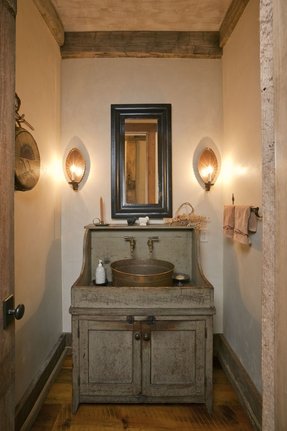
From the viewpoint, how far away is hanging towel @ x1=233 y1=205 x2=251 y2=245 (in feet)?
5.62

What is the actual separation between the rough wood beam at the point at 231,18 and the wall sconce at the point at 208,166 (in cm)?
89

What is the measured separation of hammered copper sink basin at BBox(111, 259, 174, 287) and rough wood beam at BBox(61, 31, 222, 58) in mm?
1753

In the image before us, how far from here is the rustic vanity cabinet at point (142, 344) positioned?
5.62 ft

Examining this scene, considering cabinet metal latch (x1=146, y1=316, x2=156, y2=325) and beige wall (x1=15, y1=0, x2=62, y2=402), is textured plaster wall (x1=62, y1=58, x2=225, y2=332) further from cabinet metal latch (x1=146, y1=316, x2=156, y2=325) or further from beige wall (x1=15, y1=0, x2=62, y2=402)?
cabinet metal latch (x1=146, y1=316, x2=156, y2=325)

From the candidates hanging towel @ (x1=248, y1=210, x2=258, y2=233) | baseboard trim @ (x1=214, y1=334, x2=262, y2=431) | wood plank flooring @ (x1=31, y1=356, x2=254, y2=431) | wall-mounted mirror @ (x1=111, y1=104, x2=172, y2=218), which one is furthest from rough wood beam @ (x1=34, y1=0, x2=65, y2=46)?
baseboard trim @ (x1=214, y1=334, x2=262, y2=431)

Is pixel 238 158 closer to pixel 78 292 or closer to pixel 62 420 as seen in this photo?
pixel 78 292

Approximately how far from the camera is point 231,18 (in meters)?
2.06

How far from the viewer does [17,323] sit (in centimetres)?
163

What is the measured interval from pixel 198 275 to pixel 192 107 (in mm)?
1432

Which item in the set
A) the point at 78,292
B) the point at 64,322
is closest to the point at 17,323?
the point at 78,292

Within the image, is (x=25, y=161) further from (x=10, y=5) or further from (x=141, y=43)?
(x=141, y=43)

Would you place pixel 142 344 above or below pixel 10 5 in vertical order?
below

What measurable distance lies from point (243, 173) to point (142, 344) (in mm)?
1325

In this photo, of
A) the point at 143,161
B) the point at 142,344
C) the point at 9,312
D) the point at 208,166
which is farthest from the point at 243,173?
the point at 9,312
